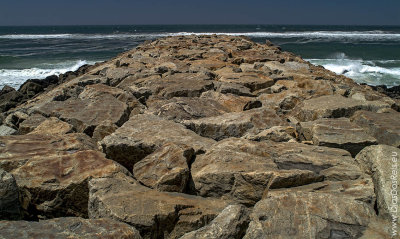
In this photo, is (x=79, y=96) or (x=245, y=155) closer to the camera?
(x=245, y=155)

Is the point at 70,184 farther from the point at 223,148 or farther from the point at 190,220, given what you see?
the point at 223,148

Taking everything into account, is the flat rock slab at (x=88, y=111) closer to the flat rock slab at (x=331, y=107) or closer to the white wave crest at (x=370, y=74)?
the flat rock slab at (x=331, y=107)

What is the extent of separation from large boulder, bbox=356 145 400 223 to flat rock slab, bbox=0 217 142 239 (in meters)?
1.41

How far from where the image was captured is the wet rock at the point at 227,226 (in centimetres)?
184

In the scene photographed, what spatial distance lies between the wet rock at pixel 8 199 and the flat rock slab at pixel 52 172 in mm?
231

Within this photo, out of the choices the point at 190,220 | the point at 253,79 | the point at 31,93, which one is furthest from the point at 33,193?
the point at 31,93

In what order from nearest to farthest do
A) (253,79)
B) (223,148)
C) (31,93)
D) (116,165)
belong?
(116,165)
(223,148)
(253,79)
(31,93)

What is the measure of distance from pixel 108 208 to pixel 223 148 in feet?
3.46

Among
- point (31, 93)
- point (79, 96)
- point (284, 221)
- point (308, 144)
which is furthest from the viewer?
A: point (31, 93)

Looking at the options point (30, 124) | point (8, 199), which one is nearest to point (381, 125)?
point (8, 199)

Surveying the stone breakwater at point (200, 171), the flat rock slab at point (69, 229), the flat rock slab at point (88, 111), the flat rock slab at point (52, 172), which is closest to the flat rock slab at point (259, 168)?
the stone breakwater at point (200, 171)

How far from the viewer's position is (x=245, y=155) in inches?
105

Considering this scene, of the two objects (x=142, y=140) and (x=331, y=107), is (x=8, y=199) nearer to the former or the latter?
(x=142, y=140)

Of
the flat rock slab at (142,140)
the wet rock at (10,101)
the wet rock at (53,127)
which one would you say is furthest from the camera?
the wet rock at (10,101)
